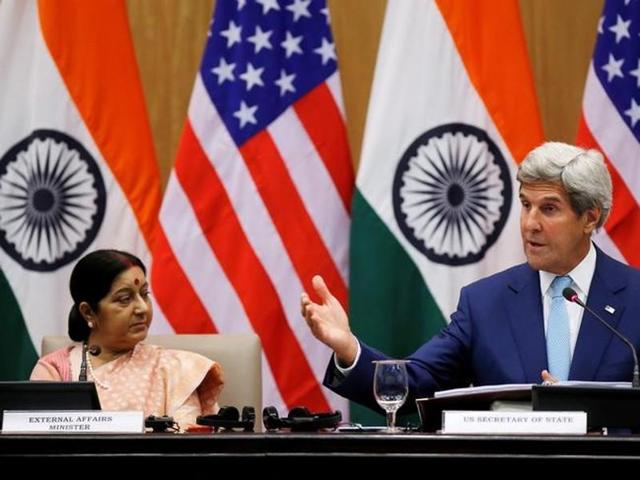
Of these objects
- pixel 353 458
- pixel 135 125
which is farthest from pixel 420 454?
pixel 135 125

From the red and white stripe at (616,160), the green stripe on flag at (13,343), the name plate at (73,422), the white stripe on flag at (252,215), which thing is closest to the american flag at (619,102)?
the red and white stripe at (616,160)

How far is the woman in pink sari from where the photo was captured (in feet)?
13.8

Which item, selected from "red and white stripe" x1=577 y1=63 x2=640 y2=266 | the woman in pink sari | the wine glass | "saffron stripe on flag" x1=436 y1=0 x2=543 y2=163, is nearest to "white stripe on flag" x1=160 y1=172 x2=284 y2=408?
the woman in pink sari

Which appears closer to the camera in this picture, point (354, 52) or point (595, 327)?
point (595, 327)

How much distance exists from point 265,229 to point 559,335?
1.62m

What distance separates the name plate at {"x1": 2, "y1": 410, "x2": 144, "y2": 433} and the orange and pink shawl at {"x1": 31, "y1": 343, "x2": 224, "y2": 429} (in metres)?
1.22

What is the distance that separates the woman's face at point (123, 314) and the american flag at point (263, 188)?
684 mm

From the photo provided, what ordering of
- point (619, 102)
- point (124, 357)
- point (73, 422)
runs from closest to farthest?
point (73, 422) < point (124, 357) < point (619, 102)

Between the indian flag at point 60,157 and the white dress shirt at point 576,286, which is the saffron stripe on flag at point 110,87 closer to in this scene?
the indian flag at point 60,157

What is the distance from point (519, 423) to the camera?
Answer: 2783 millimetres

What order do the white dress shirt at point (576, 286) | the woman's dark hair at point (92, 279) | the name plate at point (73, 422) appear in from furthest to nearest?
the woman's dark hair at point (92, 279), the white dress shirt at point (576, 286), the name plate at point (73, 422)

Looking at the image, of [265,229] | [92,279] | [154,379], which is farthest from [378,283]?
[92,279]

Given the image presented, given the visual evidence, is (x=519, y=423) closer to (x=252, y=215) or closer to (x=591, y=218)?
(x=591, y=218)

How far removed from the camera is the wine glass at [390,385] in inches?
121
